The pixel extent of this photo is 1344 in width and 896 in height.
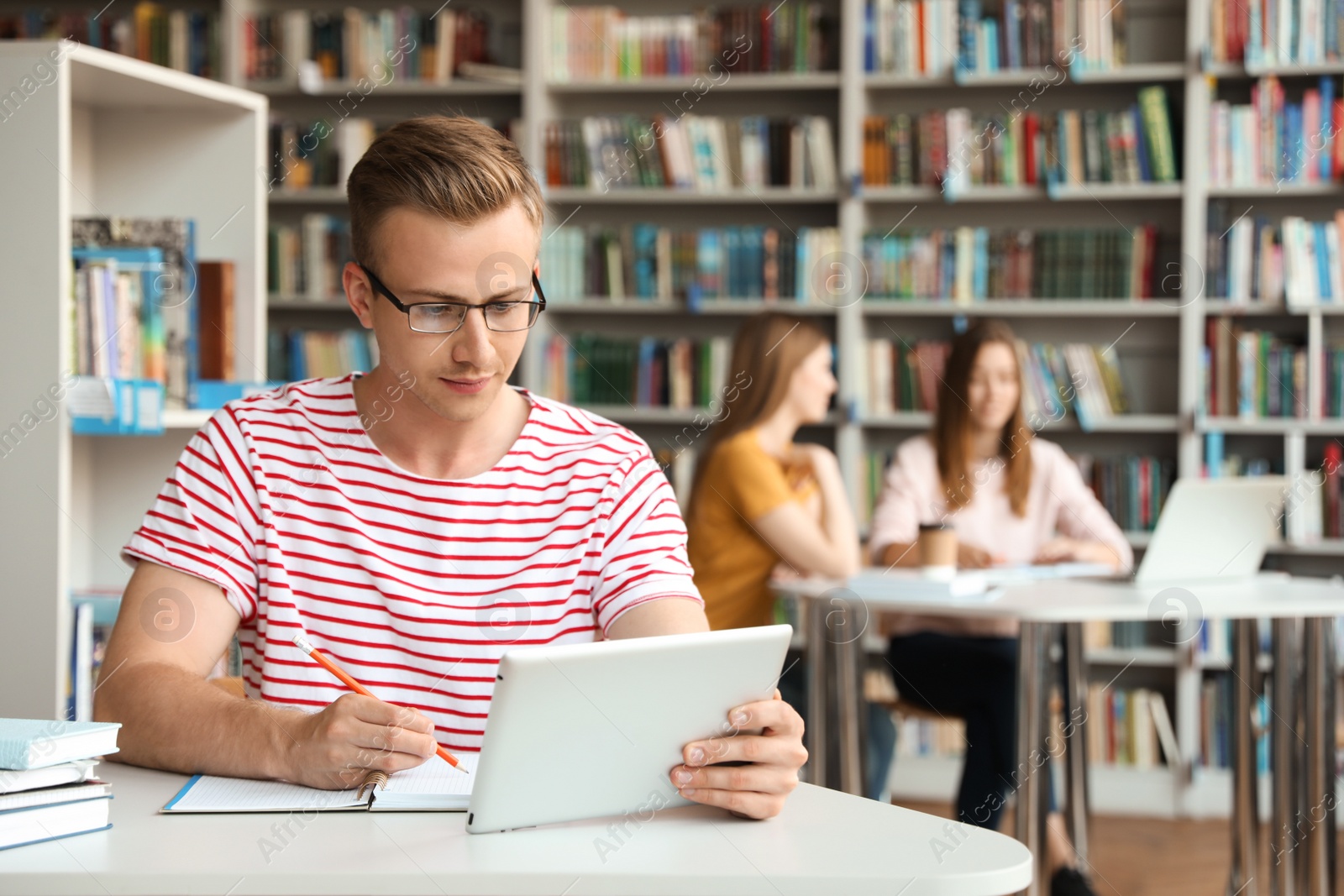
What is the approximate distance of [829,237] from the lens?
157 inches

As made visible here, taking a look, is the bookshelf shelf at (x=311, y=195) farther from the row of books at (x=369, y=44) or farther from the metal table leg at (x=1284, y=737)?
the metal table leg at (x=1284, y=737)

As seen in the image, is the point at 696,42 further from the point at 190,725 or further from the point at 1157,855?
the point at 190,725

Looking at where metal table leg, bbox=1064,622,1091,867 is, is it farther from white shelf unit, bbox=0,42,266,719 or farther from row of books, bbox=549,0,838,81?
row of books, bbox=549,0,838,81

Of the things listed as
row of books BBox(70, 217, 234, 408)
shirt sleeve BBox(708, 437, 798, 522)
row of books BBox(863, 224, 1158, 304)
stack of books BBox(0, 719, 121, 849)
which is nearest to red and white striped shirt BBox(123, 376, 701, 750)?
stack of books BBox(0, 719, 121, 849)

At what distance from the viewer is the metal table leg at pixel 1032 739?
2381 mm

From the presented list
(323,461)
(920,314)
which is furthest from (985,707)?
(323,461)

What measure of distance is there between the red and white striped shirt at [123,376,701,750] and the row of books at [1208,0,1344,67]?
309 centimetres

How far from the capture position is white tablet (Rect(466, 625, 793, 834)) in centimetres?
92

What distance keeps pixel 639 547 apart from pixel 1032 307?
278cm

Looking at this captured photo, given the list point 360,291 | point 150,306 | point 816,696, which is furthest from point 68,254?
point 816,696

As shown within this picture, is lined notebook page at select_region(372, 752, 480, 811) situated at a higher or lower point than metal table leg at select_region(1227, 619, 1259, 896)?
higher

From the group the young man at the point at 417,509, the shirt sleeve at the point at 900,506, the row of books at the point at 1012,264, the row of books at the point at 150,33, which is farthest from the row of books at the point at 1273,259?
the row of books at the point at 150,33

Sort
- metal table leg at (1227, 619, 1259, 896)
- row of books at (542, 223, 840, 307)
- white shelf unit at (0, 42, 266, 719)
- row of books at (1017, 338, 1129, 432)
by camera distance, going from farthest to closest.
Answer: row of books at (542, 223, 840, 307)
row of books at (1017, 338, 1129, 432)
metal table leg at (1227, 619, 1259, 896)
white shelf unit at (0, 42, 266, 719)

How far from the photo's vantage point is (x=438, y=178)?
50.3 inches
